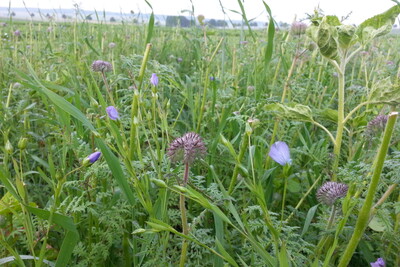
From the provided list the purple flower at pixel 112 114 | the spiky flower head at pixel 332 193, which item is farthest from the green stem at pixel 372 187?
the purple flower at pixel 112 114

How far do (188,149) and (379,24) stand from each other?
2.38 feet

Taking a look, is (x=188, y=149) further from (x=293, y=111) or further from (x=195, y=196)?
(x=293, y=111)

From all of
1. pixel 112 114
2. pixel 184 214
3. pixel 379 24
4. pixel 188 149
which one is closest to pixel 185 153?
pixel 188 149

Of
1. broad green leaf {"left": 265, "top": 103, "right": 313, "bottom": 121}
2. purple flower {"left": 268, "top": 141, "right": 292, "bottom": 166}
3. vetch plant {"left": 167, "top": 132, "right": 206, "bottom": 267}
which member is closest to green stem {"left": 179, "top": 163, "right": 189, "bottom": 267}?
vetch plant {"left": 167, "top": 132, "right": 206, "bottom": 267}

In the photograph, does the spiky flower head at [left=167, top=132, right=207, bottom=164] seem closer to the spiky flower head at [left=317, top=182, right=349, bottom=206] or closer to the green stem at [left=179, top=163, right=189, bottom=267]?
the green stem at [left=179, top=163, right=189, bottom=267]

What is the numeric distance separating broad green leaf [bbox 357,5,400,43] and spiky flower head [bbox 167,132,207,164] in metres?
0.63

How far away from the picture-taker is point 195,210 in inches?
50.0

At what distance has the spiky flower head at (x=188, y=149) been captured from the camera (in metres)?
0.87

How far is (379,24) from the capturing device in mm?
1178

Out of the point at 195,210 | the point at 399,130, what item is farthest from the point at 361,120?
the point at 195,210

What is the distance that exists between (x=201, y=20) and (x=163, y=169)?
1.28 metres

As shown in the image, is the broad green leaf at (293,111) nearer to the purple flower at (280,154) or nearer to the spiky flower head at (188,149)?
the purple flower at (280,154)

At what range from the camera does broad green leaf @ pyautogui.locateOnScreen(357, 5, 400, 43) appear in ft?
3.77

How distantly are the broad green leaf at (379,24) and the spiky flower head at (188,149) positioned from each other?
0.63 m
